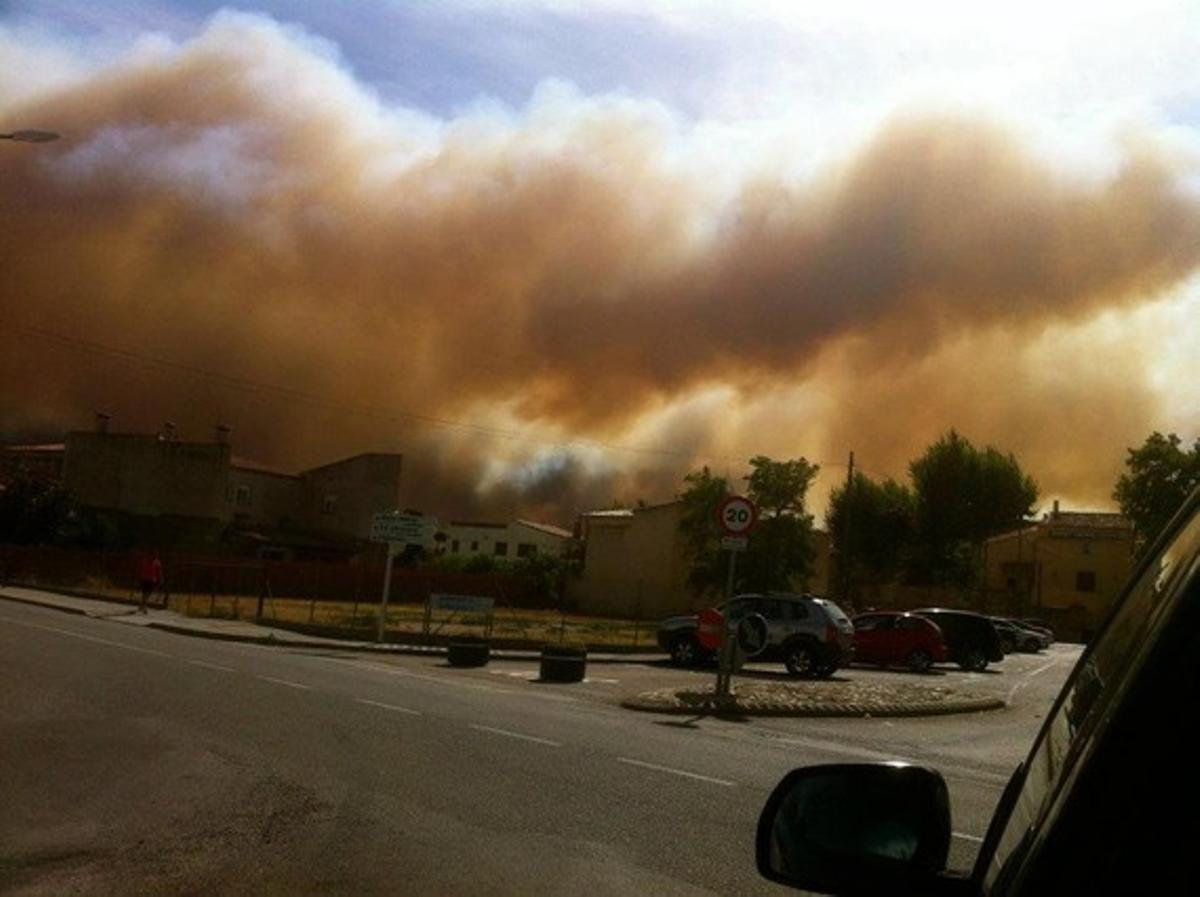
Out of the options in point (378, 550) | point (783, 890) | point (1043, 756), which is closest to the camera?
point (1043, 756)

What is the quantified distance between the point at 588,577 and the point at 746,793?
6221cm

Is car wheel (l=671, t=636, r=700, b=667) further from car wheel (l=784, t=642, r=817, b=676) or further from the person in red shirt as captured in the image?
the person in red shirt

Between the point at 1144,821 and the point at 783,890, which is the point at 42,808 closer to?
the point at 783,890

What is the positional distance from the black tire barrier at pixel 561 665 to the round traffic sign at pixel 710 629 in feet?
8.48

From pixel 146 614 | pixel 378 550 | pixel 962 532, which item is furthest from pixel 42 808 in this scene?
pixel 962 532

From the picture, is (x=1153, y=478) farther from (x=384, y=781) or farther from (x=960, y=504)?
(x=384, y=781)

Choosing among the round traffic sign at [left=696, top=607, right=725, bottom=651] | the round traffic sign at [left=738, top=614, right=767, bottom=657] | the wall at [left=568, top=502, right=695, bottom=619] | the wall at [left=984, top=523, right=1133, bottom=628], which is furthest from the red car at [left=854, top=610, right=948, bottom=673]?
the wall at [left=984, top=523, right=1133, bottom=628]

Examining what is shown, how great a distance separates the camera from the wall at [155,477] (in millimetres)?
79188

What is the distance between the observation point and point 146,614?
3547 centimetres

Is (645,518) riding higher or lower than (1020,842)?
higher

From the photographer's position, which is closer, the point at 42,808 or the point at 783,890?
the point at 783,890

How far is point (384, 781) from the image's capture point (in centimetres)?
951

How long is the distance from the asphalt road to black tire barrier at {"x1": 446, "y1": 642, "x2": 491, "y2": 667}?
5.87 metres

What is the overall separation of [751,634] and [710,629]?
156 centimetres
